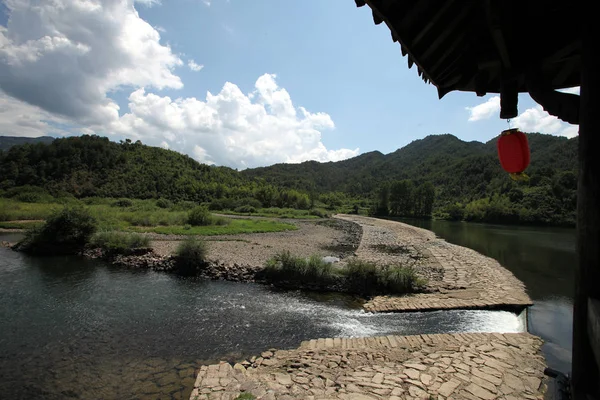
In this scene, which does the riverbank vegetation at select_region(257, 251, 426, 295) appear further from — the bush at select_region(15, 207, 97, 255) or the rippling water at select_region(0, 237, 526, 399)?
the bush at select_region(15, 207, 97, 255)

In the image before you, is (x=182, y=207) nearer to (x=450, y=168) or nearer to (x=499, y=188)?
(x=499, y=188)

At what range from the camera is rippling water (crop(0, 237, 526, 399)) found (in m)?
8.12

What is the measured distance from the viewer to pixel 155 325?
1129cm

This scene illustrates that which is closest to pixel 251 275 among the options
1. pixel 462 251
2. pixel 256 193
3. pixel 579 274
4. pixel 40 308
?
pixel 40 308

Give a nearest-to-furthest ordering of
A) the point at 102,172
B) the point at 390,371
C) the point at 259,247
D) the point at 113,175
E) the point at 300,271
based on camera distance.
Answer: the point at 390,371, the point at 300,271, the point at 259,247, the point at 102,172, the point at 113,175

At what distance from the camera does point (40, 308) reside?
1264 cm

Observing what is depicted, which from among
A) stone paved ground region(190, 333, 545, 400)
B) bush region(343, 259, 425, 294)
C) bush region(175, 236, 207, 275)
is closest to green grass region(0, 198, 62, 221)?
bush region(175, 236, 207, 275)

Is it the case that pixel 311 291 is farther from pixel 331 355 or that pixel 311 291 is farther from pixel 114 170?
pixel 114 170

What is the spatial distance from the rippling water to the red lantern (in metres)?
8.16

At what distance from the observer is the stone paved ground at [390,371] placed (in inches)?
259

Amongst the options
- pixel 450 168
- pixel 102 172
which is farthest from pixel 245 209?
pixel 450 168

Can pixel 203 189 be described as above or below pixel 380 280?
above

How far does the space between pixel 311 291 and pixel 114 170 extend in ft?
255

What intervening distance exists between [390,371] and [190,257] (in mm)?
14306
